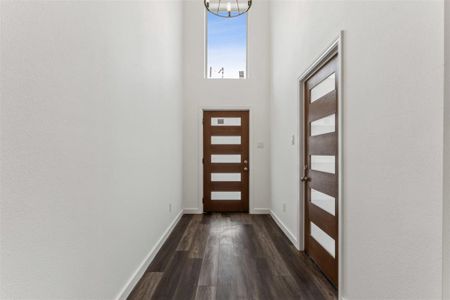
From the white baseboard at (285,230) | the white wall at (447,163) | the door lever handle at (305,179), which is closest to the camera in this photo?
the white wall at (447,163)

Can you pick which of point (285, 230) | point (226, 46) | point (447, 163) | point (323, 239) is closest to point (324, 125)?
point (323, 239)

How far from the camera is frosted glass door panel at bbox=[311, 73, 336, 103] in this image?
227 cm

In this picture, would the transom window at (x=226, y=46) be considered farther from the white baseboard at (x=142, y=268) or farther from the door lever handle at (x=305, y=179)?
the white baseboard at (x=142, y=268)

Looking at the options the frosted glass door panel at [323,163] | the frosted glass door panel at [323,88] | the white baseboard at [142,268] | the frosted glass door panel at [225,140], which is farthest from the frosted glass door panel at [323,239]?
the frosted glass door panel at [225,140]

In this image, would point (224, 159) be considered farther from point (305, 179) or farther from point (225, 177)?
point (305, 179)

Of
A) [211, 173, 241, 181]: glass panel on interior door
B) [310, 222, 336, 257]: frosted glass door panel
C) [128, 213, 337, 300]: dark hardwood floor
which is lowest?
[128, 213, 337, 300]: dark hardwood floor

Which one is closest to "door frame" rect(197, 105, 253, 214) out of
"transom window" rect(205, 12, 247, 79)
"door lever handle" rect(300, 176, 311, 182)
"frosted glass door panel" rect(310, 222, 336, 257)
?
"transom window" rect(205, 12, 247, 79)

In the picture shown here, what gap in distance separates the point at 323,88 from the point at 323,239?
4.83 feet

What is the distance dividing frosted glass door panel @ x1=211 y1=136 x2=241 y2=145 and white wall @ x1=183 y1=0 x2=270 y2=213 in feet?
0.90

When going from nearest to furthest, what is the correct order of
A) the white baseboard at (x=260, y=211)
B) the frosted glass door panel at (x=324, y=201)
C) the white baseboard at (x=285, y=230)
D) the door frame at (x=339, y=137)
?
the door frame at (x=339, y=137)
the frosted glass door panel at (x=324, y=201)
the white baseboard at (x=285, y=230)
the white baseboard at (x=260, y=211)

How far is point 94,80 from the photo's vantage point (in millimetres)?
1526

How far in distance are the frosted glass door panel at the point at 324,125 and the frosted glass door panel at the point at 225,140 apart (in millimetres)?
2277

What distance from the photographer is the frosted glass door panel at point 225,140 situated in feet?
16.3

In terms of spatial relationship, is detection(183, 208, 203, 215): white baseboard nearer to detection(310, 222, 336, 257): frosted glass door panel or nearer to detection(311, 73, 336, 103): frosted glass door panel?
detection(310, 222, 336, 257): frosted glass door panel
